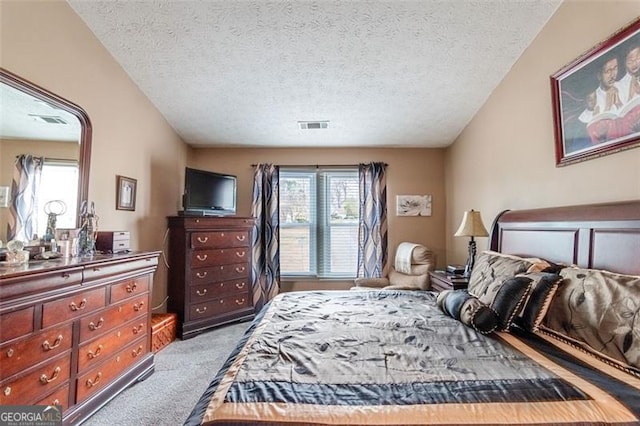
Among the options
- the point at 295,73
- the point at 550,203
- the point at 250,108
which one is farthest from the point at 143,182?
the point at 550,203

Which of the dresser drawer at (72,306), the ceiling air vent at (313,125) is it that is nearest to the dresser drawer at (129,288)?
the dresser drawer at (72,306)

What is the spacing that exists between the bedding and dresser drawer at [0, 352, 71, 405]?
1.03 metres

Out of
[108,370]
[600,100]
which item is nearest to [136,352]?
[108,370]

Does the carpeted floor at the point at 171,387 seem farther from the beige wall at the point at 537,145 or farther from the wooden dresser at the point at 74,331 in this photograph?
the beige wall at the point at 537,145

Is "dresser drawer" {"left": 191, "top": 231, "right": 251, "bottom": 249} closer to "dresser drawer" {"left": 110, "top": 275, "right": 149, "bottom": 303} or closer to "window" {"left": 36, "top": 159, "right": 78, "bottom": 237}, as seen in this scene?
"dresser drawer" {"left": 110, "top": 275, "right": 149, "bottom": 303}

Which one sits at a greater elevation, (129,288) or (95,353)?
(129,288)

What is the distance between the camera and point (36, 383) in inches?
Answer: 60.7

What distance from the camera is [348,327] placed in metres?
1.71

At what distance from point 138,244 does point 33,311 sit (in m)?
1.73

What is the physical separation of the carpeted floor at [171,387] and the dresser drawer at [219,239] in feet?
3.30

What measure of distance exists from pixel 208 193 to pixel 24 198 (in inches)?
79.2

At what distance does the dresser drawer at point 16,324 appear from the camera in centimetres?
137

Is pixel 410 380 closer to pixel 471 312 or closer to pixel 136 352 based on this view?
pixel 471 312

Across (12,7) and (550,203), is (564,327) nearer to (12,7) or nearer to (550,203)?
(550,203)
